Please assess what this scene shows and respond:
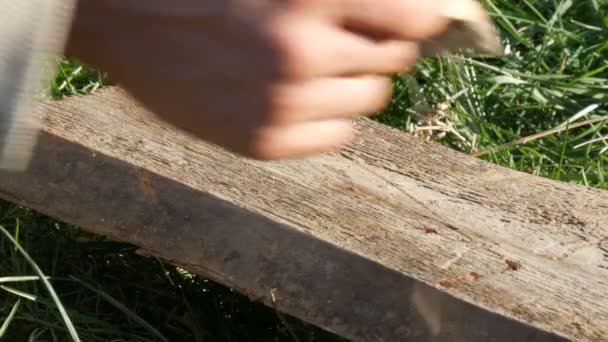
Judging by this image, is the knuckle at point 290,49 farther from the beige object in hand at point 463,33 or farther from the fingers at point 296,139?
the beige object in hand at point 463,33

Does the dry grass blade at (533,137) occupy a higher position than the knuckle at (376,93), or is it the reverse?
the knuckle at (376,93)

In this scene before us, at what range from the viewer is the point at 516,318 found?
161cm

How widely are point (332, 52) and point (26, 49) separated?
0.73ft

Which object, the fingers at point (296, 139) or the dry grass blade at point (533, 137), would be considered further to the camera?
the dry grass blade at point (533, 137)

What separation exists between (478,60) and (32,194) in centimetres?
169

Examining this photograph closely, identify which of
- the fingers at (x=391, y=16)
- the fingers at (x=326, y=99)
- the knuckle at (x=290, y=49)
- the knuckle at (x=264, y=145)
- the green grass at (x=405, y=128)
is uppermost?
the fingers at (x=391, y=16)

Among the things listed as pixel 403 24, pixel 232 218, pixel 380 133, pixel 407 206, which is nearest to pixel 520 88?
pixel 380 133

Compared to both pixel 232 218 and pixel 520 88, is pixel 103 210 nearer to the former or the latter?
pixel 232 218

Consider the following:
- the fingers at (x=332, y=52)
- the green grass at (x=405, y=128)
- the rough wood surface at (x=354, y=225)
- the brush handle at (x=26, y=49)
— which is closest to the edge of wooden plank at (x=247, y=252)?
the rough wood surface at (x=354, y=225)

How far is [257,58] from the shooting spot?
82 centimetres

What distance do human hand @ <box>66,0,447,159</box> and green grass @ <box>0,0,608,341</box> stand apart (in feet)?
3.18

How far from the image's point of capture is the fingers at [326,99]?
32.9 inches

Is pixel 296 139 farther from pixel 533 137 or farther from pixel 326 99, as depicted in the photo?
pixel 533 137

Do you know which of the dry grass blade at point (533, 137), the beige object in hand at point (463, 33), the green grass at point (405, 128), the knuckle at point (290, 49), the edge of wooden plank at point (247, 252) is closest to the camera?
the knuckle at point (290, 49)
